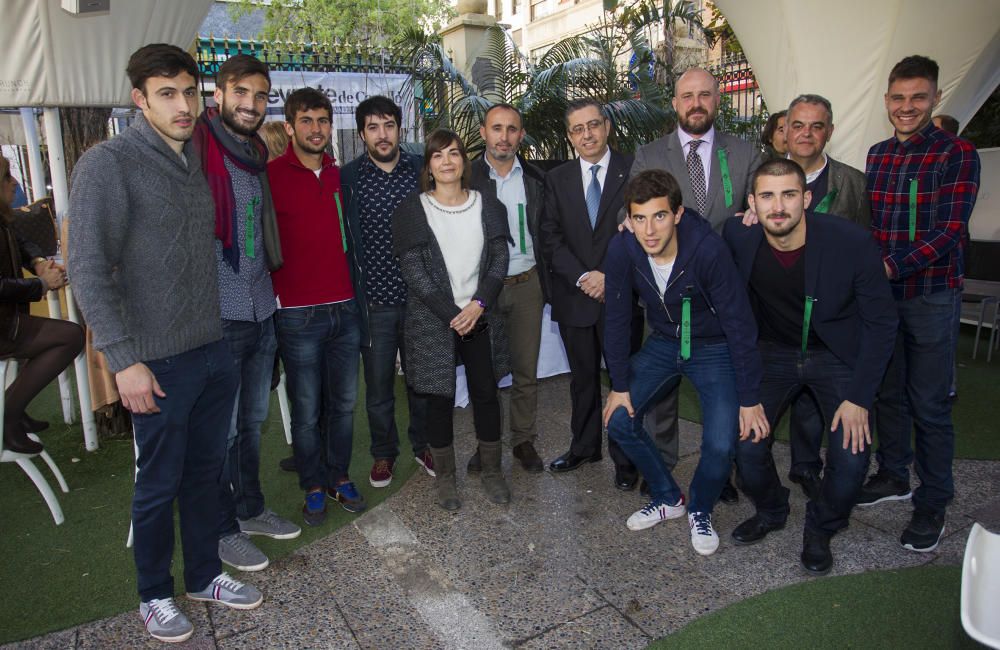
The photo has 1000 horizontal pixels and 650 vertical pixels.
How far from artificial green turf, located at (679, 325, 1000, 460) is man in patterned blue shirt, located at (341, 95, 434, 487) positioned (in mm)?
2545

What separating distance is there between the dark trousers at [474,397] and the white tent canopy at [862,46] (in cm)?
371

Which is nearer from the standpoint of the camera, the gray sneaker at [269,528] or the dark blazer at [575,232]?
the gray sneaker at [269,528]

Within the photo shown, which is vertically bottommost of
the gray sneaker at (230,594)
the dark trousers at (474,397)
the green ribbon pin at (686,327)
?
the gray sneaker at (230,594)

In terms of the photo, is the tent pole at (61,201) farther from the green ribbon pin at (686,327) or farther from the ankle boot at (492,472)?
→ the green ribbon pin at (686,327)

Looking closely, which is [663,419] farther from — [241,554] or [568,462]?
[241,554]

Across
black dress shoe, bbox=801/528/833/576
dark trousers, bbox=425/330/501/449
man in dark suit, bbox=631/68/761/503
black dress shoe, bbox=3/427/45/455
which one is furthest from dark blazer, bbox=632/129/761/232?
black dress shoe, bbox=3/427/45/455

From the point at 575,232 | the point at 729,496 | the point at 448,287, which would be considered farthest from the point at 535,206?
the point at 729,496

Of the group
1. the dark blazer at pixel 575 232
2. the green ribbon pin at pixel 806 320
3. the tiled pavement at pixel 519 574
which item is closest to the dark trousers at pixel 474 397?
the tiled pavement at pixel 519 574

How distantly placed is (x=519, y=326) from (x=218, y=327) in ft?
6.11

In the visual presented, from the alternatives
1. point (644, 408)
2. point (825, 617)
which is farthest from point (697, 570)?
point (644, 408)

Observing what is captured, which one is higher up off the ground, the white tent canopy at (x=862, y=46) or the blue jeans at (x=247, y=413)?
the white tent canopy at (x=862, y=46)

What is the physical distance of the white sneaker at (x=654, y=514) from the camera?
12.1ft

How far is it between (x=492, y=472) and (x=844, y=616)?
1.91m

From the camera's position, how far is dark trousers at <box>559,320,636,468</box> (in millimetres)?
4172
